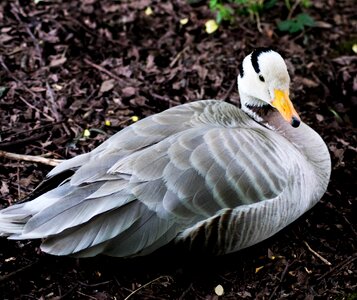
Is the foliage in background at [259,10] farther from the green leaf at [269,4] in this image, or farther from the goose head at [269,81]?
the goose head at [269,81]

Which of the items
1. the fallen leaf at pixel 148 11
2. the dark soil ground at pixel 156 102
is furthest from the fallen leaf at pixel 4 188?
the fallen leaf at pixel 148 11

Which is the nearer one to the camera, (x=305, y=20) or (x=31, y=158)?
(x=31, y=158)

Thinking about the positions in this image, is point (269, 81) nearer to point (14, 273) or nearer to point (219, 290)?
point (219, 290)

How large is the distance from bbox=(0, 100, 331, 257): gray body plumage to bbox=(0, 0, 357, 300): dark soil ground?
279 millimetres

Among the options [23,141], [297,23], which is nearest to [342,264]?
[23,141]

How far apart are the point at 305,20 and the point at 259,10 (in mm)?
491

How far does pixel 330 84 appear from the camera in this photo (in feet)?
17.1

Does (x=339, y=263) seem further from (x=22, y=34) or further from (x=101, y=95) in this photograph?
(x=22, y=34)

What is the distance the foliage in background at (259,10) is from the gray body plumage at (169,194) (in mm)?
2209

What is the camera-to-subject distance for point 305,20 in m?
5.66

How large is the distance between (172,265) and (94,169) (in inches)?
31.1

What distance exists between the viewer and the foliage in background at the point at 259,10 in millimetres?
5645

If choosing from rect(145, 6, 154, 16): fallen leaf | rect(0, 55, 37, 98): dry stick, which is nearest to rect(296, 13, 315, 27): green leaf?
rect(145, 6, 154, 16): fallen leaf

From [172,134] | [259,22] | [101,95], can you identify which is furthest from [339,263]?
[259,22]
